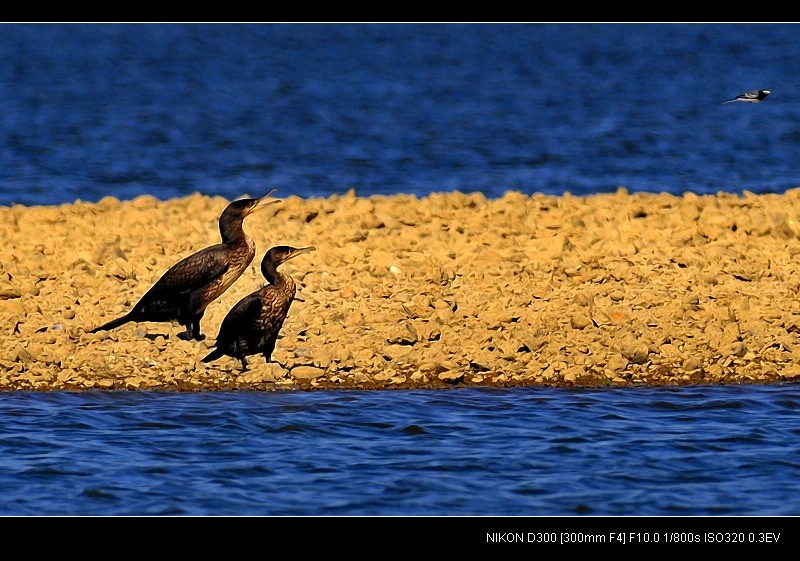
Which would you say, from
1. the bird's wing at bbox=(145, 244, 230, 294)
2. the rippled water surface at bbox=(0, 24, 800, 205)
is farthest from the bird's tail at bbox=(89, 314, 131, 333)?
the rippled water surface at bbox=(0, 24, 800, 205)

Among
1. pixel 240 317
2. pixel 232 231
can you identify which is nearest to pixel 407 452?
pixel 240 317

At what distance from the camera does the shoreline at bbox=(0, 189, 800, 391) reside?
1012 cm

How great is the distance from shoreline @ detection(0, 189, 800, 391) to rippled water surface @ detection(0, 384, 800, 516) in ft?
0.83

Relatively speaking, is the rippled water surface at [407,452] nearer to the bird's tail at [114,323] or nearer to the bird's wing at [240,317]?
the bird's wing at [240,317]

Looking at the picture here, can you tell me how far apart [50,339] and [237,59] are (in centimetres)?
3612

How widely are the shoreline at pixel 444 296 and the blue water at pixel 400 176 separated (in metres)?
0.27

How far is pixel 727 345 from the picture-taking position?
33.9 ft

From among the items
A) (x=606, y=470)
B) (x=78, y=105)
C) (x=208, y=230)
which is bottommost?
(x=606, y=470)

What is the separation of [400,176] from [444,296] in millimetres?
9435

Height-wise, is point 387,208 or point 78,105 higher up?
point 78,105

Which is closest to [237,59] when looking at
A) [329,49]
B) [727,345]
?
[329,49]

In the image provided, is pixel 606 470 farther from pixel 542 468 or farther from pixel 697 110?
pixel 697 110

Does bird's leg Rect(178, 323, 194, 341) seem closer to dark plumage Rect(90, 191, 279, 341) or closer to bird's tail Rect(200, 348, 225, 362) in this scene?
dark plumage Rect(90, 191, 279, 341)

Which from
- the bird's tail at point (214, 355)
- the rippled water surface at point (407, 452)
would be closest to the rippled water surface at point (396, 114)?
the bird's tail at point (214, 355)
